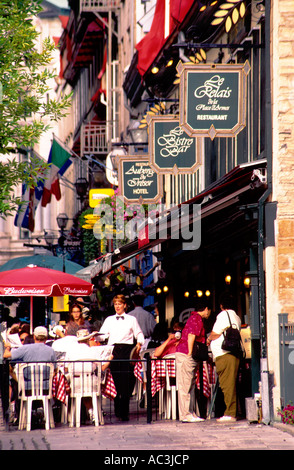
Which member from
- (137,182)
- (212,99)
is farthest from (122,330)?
(137,182)

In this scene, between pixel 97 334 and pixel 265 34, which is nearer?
pixel 265 34

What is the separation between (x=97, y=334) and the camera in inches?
550

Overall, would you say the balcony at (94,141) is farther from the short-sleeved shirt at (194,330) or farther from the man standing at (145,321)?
the short-sleeved shirt at (194,330)

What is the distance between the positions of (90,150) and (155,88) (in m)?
14.8

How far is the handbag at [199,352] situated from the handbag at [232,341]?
0.39 metres

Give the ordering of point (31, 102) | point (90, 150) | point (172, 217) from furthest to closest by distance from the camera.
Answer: point (90, 150) → point (31, 102) → point (172, 217)

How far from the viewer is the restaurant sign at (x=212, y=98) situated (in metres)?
13.1

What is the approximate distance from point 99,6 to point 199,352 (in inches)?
1042

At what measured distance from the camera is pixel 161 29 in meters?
21.2

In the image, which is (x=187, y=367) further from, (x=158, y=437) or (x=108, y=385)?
(x=158, y=437)

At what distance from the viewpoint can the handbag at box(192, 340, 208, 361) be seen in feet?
41.1
